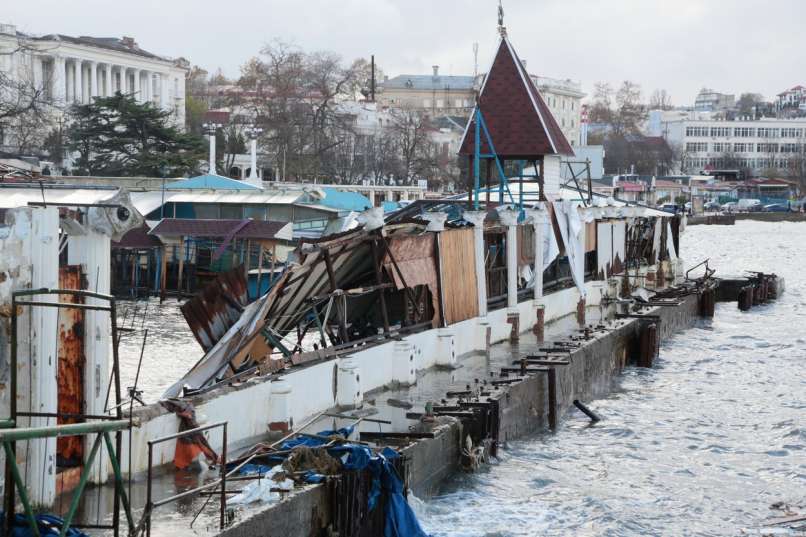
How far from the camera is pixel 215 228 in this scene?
41.4m

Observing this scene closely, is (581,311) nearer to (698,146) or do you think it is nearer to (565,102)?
(565,102)

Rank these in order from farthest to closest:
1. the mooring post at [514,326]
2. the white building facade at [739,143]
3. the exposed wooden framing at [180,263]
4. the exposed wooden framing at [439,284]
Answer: the white building facade at [739,143]
the exposed wooden framing at [180,263]
the mooring post at [514,326]
the exposed wooden framing at [439,284]

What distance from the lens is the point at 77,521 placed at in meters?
12.1

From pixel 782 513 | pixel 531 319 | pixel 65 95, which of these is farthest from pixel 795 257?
pixel 782 513

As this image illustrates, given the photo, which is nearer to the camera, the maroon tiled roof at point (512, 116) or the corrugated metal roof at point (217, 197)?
the maroon tiled roof at point (512, 116)

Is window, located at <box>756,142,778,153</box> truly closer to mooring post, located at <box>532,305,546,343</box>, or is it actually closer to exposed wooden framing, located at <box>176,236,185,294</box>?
exposed wooden framing, located at <box>176,236,185,294</box>

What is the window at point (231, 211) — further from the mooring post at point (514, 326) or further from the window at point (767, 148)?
the window at point (767, 148)

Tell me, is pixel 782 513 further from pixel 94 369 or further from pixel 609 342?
pixel 94 369

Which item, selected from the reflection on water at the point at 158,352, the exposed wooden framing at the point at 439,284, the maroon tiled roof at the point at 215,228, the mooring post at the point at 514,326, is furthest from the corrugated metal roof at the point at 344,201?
the exposed wooden framing at the point at 439,284

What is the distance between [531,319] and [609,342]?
6.89 feet

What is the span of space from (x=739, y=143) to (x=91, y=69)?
126089 millimetres

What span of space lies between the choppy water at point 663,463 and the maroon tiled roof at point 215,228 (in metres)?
13.5

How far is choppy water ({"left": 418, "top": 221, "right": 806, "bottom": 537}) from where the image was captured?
17.8 meters

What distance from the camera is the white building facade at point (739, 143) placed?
195375mm
